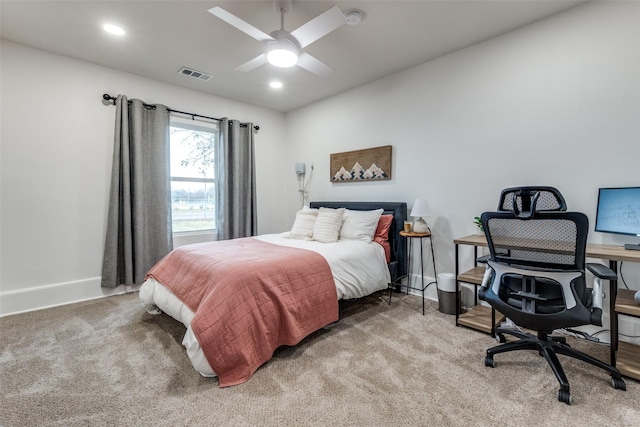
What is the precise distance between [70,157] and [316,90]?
310 centimetres

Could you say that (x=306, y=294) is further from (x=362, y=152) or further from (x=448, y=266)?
(x=362, y=152)

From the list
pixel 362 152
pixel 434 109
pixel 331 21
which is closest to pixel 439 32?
pixel 434 109

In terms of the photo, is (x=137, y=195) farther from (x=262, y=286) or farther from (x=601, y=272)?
(x=601, y=272)

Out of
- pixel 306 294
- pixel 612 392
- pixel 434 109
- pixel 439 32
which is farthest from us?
pixel 434 109

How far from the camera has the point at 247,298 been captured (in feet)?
6.31

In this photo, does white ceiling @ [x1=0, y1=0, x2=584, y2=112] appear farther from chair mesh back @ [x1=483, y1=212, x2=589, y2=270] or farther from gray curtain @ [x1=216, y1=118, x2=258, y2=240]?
chair mesh back @ [x1=483, y1=212, x2=589, y2=270]

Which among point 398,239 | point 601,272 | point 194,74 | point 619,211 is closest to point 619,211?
point 619,211

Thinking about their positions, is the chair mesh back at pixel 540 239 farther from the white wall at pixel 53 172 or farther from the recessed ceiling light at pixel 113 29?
the white wall at pixel 53 172

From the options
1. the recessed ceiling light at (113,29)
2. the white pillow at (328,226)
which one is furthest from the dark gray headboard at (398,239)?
the recessed ceiling light at (113,29)

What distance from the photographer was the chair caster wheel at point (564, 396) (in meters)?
1.57

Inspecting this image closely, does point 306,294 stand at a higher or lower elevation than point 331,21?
lower

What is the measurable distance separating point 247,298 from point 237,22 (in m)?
1.91

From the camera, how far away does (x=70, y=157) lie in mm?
3191

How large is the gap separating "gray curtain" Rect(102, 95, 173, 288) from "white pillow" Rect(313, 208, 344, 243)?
202 cm
